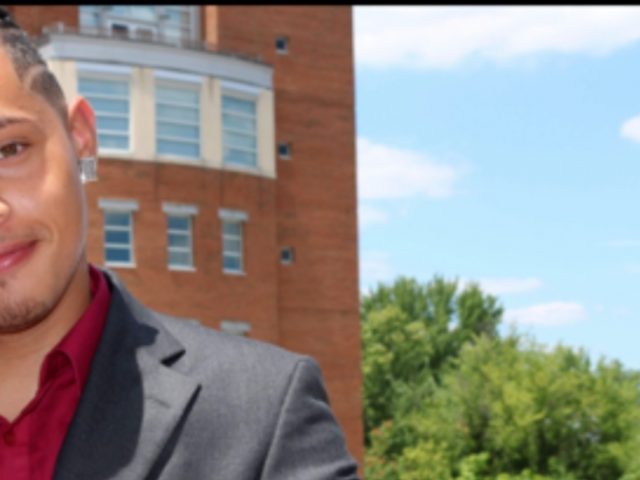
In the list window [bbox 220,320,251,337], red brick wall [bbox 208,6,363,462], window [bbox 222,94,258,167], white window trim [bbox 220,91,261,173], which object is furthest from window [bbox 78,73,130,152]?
window [bbox 220,320,251,337]

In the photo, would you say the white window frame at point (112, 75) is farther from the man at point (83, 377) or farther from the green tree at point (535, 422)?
the man at point (83, 377)

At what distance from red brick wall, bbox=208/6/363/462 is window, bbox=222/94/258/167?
2.16m

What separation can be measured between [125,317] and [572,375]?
2000 inches

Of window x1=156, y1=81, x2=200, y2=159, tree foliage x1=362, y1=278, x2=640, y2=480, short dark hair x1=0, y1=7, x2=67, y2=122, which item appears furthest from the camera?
A: tree foliage x1=362, y1=278, x2=640, y2=480

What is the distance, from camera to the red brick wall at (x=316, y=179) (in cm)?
4591

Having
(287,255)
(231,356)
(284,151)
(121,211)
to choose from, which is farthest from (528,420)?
(231,356)

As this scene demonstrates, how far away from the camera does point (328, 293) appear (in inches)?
1842

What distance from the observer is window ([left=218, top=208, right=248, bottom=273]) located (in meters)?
43.0

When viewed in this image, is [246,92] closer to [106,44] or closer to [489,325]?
[106,44]

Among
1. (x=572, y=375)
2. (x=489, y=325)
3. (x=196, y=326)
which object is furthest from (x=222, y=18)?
(x=196, y=326)

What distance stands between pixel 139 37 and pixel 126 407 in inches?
1581

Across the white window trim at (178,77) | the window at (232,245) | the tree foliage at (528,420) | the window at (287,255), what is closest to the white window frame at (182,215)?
the window at (232,245)

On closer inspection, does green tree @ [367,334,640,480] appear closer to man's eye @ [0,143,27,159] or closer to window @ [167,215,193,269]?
window @ [167,215,193,269]

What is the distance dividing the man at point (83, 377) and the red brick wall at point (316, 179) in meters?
42.6
